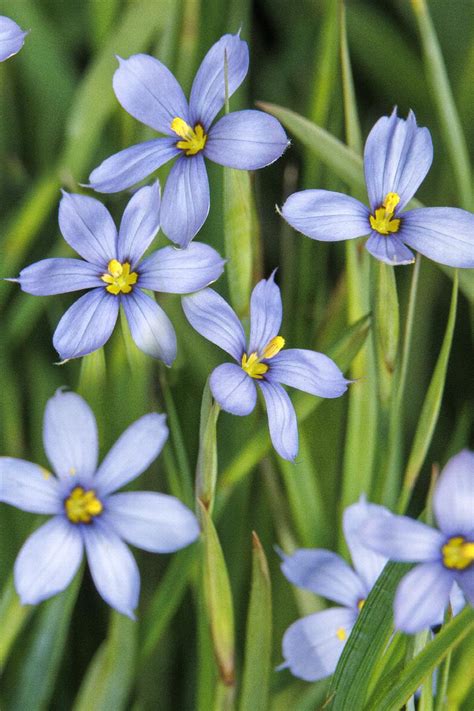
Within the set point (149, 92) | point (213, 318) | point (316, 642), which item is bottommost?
point (316, 642)

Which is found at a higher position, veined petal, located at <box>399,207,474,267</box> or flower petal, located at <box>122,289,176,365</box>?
veined petal, located at <box>399,207,474,267</box>

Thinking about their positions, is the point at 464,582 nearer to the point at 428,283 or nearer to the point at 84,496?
the point at 84,496

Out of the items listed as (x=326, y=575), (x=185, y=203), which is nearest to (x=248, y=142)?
(x=185, y=203)

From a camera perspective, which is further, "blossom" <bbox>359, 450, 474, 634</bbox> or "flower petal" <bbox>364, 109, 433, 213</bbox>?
"flower petal" <bbox>364, 109, 433, 213</bbox>

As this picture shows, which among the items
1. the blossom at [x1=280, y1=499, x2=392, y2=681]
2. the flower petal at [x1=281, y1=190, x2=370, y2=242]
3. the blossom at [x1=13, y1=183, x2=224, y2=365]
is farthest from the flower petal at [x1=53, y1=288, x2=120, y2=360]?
the blossom at [x1=280, y1=499, x2=392, y2=681]

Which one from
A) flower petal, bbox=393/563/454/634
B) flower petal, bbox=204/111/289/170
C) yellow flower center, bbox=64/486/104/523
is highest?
flower petal, bbox=204/111/289/170

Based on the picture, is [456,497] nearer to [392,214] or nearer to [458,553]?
[458,553]

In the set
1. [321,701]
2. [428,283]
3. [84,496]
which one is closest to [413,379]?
[428,283]

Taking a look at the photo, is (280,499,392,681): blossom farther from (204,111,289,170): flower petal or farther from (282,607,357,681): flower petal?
(204,111,289,170): flower petal
